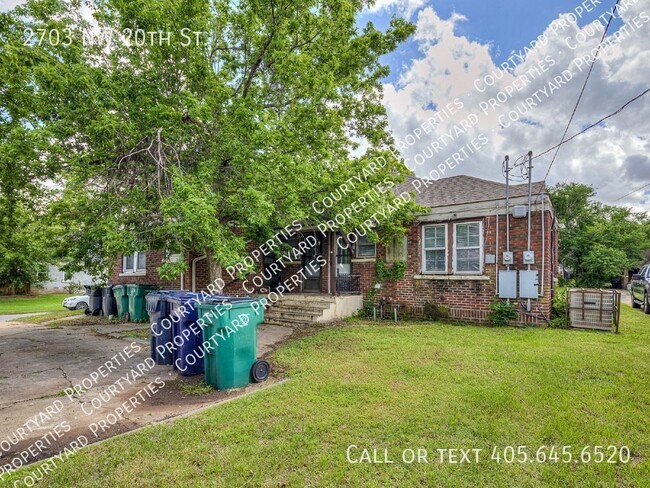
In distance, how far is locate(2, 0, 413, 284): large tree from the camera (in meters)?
5.48

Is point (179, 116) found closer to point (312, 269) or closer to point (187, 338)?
point (187, 338)

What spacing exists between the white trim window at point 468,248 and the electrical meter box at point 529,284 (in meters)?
1.06

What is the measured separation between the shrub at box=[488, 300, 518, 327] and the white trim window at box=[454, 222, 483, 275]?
1.02 m

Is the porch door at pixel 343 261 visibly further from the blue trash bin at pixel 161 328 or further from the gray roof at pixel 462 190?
the blue trash bin at pixel 161 328

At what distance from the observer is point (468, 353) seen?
6117 mm

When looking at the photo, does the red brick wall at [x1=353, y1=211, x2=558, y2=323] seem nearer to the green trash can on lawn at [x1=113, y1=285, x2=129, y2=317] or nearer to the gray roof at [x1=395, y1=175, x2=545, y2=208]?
the gray roof at [x1=395, y1=175, x2=545, y2=208]

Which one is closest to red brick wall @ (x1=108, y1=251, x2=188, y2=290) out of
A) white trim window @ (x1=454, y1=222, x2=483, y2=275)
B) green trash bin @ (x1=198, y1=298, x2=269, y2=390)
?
green trash bin @ (x1=198, y1=298, x2=269, y2=390)

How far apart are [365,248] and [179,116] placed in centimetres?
725

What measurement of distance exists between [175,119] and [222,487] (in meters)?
5.54

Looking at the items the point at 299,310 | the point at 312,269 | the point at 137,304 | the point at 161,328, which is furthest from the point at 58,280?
the point at 161,328

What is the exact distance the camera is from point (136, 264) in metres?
15.9

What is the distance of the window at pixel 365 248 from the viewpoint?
1123 cm

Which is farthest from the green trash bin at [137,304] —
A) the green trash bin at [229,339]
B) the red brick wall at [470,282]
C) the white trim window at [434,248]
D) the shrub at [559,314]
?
the shrub at [559,314]

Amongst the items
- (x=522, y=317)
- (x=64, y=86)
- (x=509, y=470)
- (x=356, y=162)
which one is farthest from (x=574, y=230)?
(x=64, y=86)
